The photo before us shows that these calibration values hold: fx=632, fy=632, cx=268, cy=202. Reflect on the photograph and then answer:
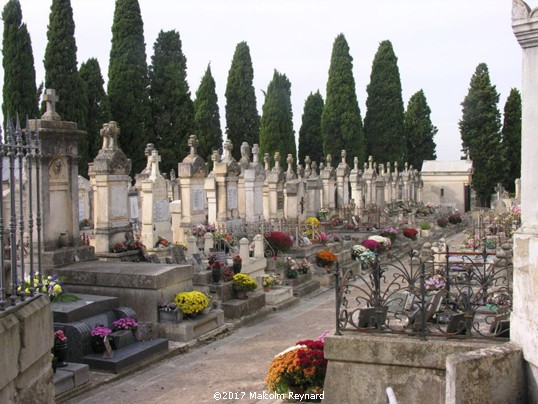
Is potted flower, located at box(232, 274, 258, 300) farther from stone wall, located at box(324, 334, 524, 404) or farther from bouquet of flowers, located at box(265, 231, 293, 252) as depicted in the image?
stone wall, located at box(324, 334, 524, 404)

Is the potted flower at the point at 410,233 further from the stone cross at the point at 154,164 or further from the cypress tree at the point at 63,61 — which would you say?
the cypress tree at the point at 63,61

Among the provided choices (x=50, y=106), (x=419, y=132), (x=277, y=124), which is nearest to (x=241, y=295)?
(x=50, y=106)

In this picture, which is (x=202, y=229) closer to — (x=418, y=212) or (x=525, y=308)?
(x=525, y=308)

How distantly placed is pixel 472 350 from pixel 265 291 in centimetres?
832

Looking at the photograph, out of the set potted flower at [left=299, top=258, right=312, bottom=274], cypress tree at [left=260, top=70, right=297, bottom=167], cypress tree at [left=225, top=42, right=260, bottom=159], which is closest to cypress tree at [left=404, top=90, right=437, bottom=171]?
cypress tree at [left=260, top=70, right=297, bottom=167]

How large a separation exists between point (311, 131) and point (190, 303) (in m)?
44.5

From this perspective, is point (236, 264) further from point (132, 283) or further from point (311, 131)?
point (311, 131)

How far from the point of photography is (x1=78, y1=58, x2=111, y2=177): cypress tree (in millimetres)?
32875

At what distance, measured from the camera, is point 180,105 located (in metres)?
37.4

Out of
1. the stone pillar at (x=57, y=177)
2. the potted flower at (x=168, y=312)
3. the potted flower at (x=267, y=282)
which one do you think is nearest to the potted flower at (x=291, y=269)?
the potted flower at (x=267, y=282)

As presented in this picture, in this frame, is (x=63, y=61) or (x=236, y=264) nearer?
(x=236, y=264)

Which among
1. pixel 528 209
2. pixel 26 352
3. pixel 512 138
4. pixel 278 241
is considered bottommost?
pixel 278 241

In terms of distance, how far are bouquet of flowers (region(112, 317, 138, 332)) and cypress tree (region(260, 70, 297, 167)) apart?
36462mm

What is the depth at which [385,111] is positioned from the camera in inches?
1962
